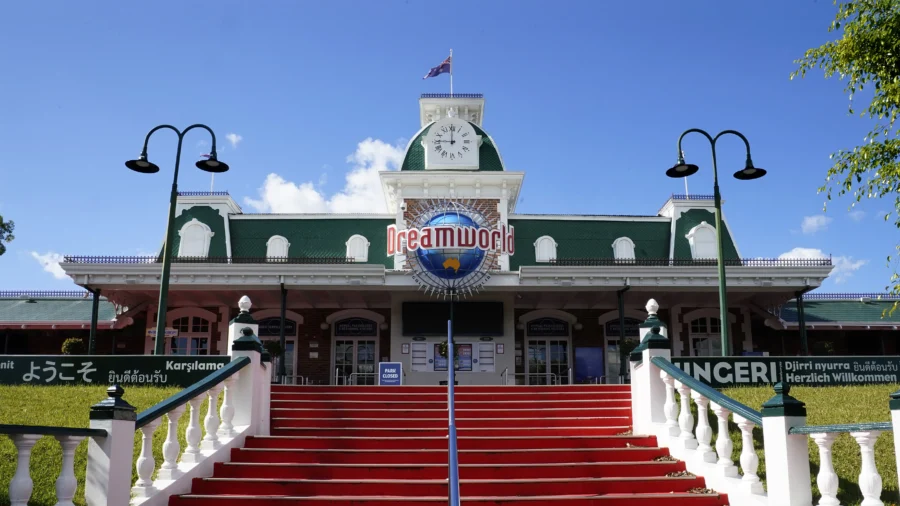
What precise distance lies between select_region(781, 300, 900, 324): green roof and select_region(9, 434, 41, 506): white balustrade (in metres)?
23.8

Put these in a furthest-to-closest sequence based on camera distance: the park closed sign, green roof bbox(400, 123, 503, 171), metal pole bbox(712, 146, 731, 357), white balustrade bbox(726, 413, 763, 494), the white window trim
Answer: green roof bbox(400, 123, 503, 171)
the white window trim
metal pole bbox(712, 146, 731, 357)
the park closed sign
white balustrade bbox(726, 413, 763, 494)

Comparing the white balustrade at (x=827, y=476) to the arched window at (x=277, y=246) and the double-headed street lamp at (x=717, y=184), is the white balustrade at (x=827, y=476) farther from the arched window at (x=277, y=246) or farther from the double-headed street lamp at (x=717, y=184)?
the arched window at (x=277, y=246)

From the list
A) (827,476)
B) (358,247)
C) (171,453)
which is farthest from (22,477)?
(358,247)

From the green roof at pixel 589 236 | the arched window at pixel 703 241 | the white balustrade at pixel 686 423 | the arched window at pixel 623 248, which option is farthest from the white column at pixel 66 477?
the arched window at pixel 703 241

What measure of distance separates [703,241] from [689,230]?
63 cm

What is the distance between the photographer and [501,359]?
74.1 feet

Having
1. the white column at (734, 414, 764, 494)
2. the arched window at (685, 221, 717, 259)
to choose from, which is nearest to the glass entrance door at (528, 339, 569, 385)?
the arched window at (685, 221, 717, 259)

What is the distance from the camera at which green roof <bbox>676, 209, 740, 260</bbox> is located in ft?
81.6

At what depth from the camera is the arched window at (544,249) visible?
24609 millimetres

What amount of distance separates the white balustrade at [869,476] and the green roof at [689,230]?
20.1 m

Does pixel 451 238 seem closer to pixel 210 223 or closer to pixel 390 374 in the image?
pixel 390 374

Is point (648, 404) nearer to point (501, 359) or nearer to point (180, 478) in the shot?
point (180, 478)

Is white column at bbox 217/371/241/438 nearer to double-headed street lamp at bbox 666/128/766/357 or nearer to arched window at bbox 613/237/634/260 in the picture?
double-headed street lamp at bbox 666/128/766/357

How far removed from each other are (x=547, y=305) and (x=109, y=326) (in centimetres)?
1434
